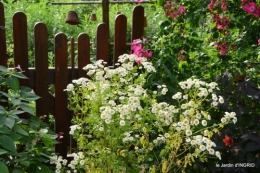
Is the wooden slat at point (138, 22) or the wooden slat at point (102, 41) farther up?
the wooden slat at point (138, 22)

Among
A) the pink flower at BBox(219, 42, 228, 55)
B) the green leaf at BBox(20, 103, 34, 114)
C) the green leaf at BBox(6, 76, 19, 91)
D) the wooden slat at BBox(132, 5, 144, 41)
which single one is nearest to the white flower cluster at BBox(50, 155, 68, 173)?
the green leaf at BBox(20, 103, 34, 114)

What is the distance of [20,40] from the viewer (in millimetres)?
2973

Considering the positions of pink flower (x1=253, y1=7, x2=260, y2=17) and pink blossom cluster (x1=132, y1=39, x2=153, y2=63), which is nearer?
pink flower (x1=253, y1=7, x2=260, y2=17)

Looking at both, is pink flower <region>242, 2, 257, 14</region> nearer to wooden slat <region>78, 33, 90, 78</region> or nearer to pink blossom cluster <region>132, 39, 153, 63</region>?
pink blossom cluster <region>132, 39, 153, 63</region>

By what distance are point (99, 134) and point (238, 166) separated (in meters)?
0.87

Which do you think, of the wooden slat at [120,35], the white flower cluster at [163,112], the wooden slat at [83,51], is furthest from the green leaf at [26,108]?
the wooden slat at [120,35]

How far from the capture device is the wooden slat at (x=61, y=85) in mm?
3030

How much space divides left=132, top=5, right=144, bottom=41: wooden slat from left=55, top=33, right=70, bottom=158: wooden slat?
51cm

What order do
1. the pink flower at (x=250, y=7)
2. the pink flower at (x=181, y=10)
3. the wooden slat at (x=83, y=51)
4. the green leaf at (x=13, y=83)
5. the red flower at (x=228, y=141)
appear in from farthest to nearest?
the wooden slat at (x=83, y=51) → the pink flower at (x=181, y=10) → the pink flower at (x=250, y=7) → the red flower at (x=228, y=141) → the green leaf at (x=13, y=83)

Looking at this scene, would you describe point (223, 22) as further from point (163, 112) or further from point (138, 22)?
point (163, 112)

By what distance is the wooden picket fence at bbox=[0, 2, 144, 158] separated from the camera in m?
2.97

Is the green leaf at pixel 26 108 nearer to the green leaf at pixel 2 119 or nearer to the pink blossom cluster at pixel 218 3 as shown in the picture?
the green leaf at pixel 2 119

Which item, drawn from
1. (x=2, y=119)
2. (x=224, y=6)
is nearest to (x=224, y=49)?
(x=224, y=6)

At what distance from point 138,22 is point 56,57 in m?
0.64
